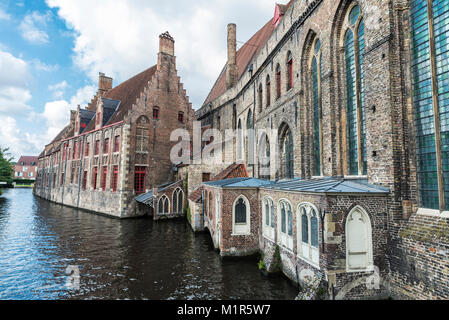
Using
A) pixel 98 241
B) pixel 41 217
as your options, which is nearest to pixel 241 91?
pixel 98 241

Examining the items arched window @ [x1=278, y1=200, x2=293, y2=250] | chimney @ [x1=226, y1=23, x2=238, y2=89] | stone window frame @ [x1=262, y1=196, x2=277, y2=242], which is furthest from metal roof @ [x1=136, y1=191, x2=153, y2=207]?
arched window @ [x1=278, y1=200, x2=293, y2=250]

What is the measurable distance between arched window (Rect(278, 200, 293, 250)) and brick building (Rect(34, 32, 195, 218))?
13.9 m

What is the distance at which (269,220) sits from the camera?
31.1 feet

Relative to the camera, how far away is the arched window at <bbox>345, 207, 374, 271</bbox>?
6.05 m

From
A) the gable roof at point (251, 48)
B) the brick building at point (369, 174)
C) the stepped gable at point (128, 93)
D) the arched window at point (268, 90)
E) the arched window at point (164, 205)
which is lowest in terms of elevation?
the arched window at point (164, 205)

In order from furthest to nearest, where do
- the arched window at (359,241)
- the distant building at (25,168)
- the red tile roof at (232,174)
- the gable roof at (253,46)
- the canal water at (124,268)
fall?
the distant building at (25,168) < the gable roof at (253,46) < the red tile roof at (232,174) < the canal water at (124,268) < the arched window at (359,241)

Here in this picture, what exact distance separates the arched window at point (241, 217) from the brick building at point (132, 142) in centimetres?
1155

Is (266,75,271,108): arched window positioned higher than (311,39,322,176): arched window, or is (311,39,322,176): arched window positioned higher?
(266,75,271,108): arched window

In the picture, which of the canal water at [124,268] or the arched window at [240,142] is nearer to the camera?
the canal water at [124,268]

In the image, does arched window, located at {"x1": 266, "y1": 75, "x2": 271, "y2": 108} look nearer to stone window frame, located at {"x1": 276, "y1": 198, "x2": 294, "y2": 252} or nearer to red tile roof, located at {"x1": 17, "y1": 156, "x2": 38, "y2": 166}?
stone window frame, located at {"x1": 276, "y1": 198, "x2": 294, "y2": 252}

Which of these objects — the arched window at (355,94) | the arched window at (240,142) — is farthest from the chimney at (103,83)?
the arched window at (355,94)

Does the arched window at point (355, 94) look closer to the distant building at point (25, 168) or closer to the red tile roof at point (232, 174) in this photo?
the red tile roof at point (232, 174)

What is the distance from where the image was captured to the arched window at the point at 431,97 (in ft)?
18.5

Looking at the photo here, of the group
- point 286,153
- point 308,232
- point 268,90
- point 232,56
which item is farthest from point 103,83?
point 308,232
